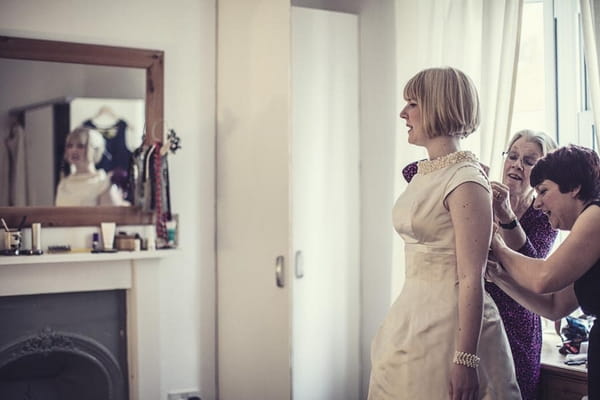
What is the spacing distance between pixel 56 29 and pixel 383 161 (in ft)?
5.56

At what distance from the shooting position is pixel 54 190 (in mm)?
3213

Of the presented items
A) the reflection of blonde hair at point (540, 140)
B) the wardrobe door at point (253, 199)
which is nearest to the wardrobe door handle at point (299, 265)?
the wardrobe door at point (253, 199)

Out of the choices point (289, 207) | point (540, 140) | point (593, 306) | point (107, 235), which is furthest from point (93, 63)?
point (593, 306)

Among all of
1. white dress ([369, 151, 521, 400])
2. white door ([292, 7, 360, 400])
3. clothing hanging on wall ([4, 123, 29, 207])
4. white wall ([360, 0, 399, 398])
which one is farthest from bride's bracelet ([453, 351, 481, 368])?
clothing hanging on wall ([4, 123, 29, 207])

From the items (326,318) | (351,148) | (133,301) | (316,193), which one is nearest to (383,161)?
(351,148)

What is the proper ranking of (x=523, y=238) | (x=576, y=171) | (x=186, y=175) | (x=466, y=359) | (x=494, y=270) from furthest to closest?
1. (x=186, y=175)
2. (x=523, y=238)
3. (x=494, y=270)
4. (x=576, y=171)
5. (x=466, y=359)

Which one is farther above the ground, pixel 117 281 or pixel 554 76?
→ pixel 554 76

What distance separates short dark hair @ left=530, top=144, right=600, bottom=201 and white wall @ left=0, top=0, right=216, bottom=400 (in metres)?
2.16

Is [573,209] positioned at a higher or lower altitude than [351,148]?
lower

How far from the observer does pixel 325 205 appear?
318 centimetres

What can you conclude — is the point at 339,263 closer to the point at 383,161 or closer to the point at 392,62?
the point at 383,161

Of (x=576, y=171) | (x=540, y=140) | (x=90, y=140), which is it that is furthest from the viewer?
(x=90, y=140)

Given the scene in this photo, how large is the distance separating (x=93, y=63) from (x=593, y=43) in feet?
→ 7.35

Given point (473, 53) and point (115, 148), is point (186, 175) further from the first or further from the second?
point (473, 53)
